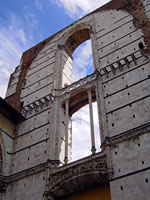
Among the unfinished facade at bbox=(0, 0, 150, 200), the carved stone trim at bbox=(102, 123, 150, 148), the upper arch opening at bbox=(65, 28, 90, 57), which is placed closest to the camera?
the unfinished facade at bbox=(0, 0, 150, 200)

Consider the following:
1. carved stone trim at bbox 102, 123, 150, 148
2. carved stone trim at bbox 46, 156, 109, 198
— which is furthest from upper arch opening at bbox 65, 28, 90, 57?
carved stone trim at bbox 46, 156, 109, 198

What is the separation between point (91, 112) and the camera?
10625 mm

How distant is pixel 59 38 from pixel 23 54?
3.12 metres

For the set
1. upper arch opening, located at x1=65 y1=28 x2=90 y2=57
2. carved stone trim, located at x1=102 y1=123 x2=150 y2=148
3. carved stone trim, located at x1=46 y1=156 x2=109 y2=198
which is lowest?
carved stone trim, located at x1=46 y1=156 x2=109 y2=198

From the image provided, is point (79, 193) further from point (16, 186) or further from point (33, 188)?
point (16, 186)

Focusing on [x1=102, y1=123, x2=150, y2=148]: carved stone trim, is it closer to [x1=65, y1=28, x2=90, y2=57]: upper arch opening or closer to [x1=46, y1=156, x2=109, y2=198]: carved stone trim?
[x1=46, y1=156, x2=109, y2=198]: carved stone trim

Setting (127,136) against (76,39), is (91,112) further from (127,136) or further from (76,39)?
(76,39)

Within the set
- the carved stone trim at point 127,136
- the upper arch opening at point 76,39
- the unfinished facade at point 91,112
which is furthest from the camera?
the upper arch opening at point 76,39

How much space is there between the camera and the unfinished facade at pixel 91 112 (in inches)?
335

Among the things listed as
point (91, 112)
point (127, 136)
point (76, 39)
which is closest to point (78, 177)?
point (127, 136)

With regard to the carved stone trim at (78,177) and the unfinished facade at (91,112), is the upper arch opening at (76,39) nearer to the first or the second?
the unfinished facade at (91,112)

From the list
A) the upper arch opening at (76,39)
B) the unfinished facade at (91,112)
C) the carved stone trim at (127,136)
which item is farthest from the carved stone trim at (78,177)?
the upper arch opening at (76,39)

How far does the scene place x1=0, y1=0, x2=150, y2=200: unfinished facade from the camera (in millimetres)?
8508

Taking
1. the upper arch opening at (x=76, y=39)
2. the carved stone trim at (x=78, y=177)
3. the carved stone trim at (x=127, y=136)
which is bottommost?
the carved stone trim at (x=78, y=177)
